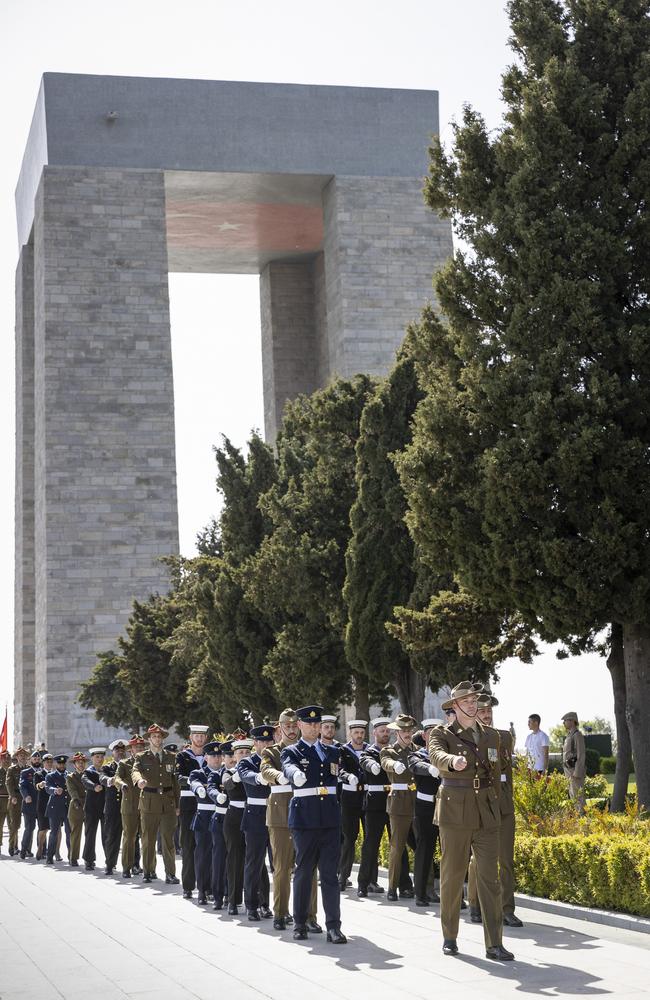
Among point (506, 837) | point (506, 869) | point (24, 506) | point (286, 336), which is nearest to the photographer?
point (506, 869)

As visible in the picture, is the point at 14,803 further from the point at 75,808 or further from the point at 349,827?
the point at 349,827

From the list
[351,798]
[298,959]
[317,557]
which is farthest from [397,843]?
[317,557]

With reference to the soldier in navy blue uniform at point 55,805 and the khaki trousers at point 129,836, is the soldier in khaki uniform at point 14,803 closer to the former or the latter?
the soldier in navy blue uniform at point 55,805

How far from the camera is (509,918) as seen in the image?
431 inches

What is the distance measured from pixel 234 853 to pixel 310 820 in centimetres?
246

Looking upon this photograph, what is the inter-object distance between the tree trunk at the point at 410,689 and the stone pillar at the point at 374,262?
82.7ft

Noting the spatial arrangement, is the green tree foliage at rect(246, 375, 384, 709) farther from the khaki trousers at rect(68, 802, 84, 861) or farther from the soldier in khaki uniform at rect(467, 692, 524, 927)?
the soldier in khaki uniform at rect(467, 692, 524, 927)

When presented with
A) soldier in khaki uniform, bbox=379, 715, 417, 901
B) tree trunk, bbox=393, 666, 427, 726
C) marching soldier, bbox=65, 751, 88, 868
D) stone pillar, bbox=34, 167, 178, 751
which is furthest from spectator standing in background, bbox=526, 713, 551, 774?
stone pillar, bbox=34, 167, 178, 751

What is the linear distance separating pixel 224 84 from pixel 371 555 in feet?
100

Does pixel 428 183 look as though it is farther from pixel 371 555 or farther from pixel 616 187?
pixel 371 555

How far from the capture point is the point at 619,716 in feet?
61.6

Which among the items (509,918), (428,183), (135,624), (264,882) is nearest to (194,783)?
(264,882)

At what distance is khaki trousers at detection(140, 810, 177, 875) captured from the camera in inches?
622

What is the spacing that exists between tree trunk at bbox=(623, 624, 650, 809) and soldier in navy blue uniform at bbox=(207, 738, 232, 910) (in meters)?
4.16
